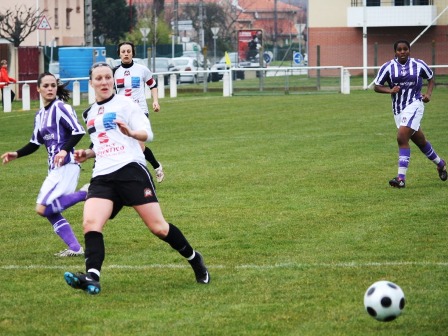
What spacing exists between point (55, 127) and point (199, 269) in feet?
7.66

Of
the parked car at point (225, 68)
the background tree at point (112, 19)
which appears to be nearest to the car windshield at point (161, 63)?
the parked car at point (225, 68)

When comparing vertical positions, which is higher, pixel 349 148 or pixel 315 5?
pixel 315 5

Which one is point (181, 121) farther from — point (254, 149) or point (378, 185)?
point (378, 185)

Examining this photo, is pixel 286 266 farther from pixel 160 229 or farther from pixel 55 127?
pixel 55 127

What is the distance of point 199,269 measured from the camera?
8.64 meters

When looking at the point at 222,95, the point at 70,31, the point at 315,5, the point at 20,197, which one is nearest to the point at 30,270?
the point at 20,197

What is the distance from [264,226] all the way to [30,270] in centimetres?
308

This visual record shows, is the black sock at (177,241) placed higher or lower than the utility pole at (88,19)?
lower

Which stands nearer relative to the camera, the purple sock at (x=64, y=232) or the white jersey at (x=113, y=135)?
the white jersey at (x=113, y=135)

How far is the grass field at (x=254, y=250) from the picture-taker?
24.4 ft

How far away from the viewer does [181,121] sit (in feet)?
96.1

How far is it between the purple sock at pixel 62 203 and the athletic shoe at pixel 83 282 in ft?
6.89

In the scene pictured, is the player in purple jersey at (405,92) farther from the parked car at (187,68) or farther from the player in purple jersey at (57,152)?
the parked car at (187,68)

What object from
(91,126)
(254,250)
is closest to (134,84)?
(254,250)
